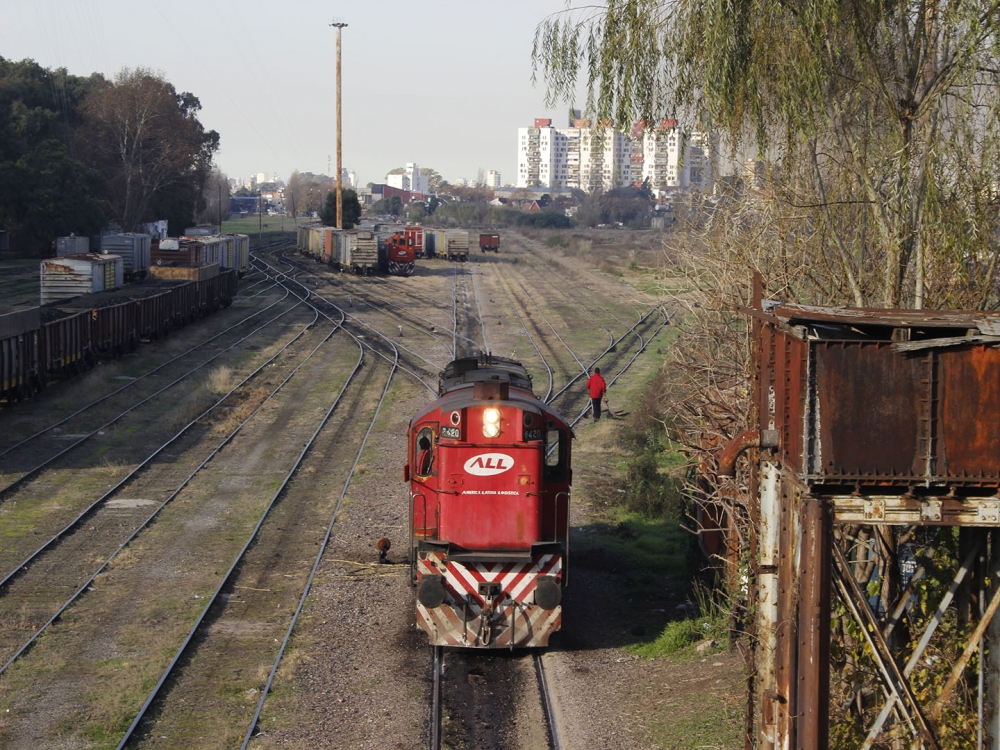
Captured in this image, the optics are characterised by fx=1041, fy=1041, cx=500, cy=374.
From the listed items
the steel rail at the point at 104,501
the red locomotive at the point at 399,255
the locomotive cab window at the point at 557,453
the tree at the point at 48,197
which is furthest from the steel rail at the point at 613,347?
the tree at the point at 48,197

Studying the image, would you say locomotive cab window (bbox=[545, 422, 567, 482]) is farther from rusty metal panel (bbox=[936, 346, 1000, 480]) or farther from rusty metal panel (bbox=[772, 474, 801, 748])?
rusty metal panel (bbox=[936, 346, 1000, 480])

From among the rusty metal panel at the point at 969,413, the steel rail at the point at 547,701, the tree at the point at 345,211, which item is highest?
the tree at the point at 345,211

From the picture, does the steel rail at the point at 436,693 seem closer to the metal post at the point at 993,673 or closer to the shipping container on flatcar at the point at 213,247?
the metal post at the point at 993,673

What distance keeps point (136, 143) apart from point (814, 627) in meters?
64.9

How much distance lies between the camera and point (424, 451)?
12.6 m

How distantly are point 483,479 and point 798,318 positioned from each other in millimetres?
5401

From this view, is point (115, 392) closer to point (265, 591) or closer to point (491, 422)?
point (265, 591)

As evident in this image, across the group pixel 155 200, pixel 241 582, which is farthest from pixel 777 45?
pixel 155 200

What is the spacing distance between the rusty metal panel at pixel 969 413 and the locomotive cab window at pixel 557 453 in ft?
18.0

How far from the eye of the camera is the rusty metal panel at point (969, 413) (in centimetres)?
742

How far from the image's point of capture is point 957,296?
35.0ft

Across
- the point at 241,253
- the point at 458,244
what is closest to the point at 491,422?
the point at 241,253

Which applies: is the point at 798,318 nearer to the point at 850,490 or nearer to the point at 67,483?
the point at 850,490

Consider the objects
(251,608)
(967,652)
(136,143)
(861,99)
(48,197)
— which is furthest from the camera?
(136,143)
